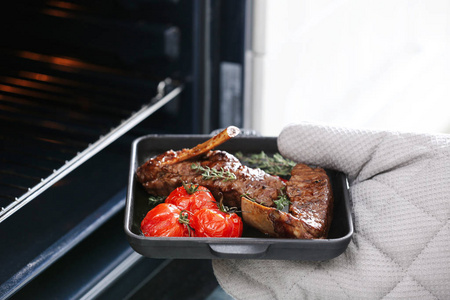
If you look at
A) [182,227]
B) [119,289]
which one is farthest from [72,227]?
[182,227]

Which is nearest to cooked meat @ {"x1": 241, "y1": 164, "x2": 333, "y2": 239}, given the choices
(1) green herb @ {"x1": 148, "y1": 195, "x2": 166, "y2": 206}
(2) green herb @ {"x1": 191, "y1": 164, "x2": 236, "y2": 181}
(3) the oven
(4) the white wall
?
(2) green herb @ {"x1": 191, "y1": 164, "x2": 236, "y2": 181}

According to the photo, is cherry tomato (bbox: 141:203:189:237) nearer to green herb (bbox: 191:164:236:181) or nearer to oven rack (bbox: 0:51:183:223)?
green herb (bbox: 191:164:236:181)

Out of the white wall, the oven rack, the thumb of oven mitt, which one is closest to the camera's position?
the thumb of oven mitt

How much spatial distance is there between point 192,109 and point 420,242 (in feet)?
3.27

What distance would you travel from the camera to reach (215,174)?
1224 millimetres

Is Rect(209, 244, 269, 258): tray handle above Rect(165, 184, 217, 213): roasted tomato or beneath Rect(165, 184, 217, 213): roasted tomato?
beneath

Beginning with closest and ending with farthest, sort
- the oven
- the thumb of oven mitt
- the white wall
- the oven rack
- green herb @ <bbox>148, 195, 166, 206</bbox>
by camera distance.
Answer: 1. the thumb of oven mitt
2. green herb @ <bbox>148, 195, 166, 206</bbox>
3. the oven
4. the oven rack
5. the white wall

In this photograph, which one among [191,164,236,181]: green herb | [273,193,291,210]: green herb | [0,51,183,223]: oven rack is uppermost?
[191,164,236,181]: green herb

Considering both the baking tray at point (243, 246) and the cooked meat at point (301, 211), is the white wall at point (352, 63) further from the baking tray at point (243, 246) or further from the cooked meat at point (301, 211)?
the baking tray at point (243, 246)

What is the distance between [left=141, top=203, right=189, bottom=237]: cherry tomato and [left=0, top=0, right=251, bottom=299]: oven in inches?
16.1

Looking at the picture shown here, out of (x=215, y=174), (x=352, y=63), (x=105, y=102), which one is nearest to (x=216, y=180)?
(x=215, y=174)

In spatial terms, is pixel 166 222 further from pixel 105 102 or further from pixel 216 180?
pixel 105 102

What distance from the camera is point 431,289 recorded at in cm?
112

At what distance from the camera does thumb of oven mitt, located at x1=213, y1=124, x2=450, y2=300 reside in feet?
3.66
